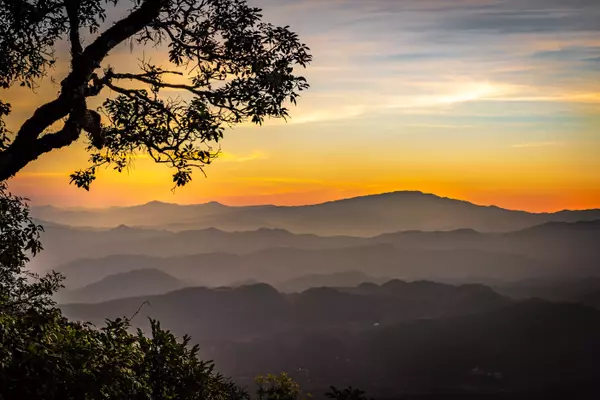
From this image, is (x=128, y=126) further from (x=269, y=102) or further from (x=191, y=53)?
(x=269, y=102)

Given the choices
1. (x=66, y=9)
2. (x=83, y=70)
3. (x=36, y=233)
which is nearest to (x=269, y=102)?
(x=83, y=70)

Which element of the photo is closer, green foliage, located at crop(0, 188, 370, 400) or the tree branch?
green foliage, located at crop(0, 188, 370, 400)

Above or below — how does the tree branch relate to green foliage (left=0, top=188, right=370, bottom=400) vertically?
above

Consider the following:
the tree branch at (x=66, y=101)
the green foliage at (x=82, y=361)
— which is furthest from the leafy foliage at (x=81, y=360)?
the tree branch at (x=66, y=101)

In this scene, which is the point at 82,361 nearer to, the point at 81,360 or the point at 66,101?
the point at 81,360

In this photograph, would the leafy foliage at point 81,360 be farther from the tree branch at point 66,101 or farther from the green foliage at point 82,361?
the tree branch at point 66,101

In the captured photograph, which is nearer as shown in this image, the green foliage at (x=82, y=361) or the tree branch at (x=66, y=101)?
the green foliage at (x=82, y=361)

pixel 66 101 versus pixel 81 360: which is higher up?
pixel 66 101

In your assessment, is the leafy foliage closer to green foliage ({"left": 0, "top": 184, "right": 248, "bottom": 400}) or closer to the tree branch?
green foliage ({"left": 0, "top": 184, "right": 248, "bottom": 400})

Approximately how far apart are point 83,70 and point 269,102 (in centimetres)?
459

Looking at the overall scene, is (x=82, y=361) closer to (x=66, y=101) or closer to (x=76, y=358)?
(x=76, y=358)

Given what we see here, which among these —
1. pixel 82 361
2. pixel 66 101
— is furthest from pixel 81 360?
pixel 66 101

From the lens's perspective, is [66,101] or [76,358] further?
[66,101]

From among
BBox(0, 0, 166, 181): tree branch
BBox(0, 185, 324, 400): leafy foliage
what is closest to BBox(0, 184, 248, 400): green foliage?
BBox(0, 185, 324, 400): leafy foliage
